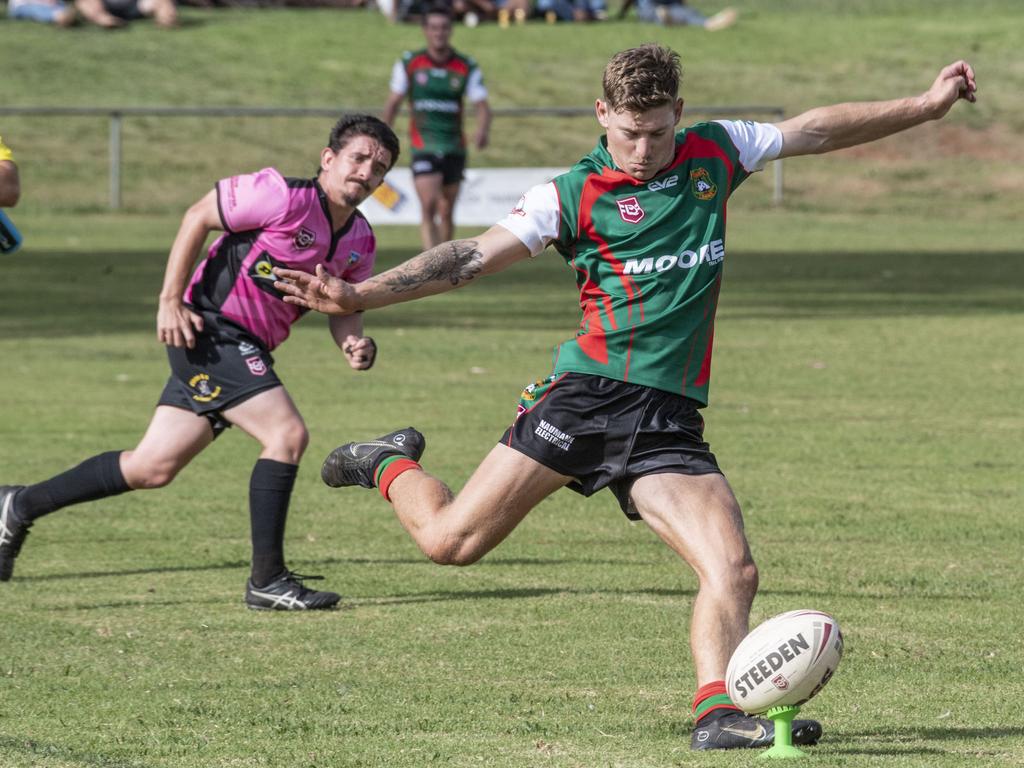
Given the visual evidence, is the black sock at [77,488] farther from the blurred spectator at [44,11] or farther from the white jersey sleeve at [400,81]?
the blurred spectator at [44,11]

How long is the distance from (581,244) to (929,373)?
8.34 metres

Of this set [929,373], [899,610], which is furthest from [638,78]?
[929,373]

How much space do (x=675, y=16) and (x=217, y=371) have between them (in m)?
38.3

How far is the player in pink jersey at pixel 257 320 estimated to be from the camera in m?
7.12

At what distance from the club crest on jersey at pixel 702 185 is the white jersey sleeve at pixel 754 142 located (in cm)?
19

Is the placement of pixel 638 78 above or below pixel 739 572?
above

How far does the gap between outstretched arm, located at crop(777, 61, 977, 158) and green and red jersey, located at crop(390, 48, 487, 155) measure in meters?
13.7

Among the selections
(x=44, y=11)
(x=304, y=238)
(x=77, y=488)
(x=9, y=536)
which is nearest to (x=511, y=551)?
(x=304, y=238)

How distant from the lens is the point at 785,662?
4.87 metres

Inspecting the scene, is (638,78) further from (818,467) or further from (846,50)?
(846,50)

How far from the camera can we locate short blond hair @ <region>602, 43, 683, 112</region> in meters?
5.27

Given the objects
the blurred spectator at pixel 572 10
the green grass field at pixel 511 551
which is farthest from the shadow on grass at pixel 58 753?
the blurred spectator at pixel 572 10

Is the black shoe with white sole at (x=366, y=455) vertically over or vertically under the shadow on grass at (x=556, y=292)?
over

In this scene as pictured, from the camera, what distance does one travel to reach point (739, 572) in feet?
17.2
